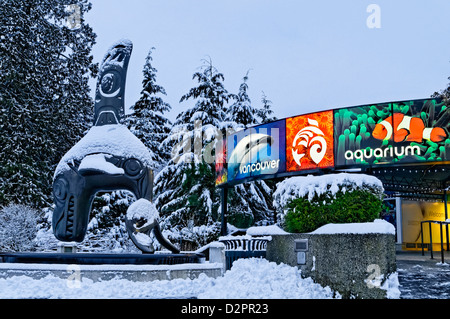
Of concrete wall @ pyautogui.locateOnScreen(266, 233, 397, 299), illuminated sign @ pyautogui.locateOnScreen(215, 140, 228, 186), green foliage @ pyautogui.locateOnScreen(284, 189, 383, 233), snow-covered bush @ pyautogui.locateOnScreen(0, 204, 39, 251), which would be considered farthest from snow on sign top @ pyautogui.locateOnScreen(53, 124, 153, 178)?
illuminated sign @ pyautogui.locateOnScreen(215, 140, 228, 186)

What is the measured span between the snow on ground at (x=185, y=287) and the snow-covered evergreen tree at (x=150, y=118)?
2150 cm

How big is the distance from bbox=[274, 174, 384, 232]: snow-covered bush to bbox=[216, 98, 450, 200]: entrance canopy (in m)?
6.45

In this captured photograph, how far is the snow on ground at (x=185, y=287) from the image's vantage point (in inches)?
319

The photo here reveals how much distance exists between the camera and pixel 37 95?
29438 mm

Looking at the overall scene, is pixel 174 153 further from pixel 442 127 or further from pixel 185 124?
pixel 442 127

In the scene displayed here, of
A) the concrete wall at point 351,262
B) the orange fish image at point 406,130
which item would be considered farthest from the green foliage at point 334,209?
the orange fish image at point 406,130

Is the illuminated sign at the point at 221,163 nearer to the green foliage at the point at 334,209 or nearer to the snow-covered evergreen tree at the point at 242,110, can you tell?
the snow-covered evergreen tree at the point at 242,110

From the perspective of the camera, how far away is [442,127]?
16453 millimetres

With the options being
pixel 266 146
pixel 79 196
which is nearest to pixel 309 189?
pixel 79 196

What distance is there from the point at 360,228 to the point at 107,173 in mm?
5396

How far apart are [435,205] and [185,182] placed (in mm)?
16830

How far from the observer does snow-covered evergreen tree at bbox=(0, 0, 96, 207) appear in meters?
26.2

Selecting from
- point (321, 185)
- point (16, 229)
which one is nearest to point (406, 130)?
point (321, 185)
